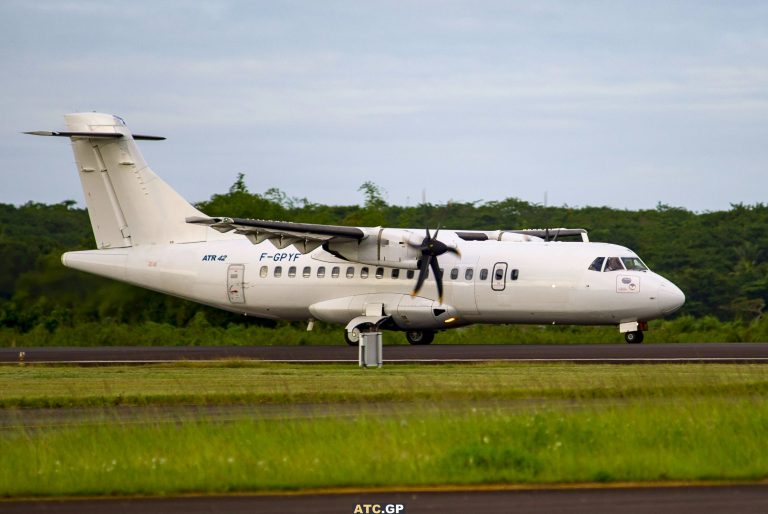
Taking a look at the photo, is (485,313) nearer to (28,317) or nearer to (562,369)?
(562,369)

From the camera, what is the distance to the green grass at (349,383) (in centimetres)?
1922

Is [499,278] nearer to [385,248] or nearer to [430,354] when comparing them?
[385,248]

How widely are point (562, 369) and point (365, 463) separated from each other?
1250cm

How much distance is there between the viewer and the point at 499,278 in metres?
33.8

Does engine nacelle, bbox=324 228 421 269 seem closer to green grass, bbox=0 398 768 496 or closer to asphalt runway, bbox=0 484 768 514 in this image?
green grass, bbox=0 398 768 496

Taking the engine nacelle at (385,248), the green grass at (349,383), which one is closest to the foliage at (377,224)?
the engine nacelle at (385,248)

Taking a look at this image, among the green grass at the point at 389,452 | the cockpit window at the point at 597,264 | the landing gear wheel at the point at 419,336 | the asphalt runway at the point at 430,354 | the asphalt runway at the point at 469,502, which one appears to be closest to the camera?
the asphalt runway at the point at 469,502

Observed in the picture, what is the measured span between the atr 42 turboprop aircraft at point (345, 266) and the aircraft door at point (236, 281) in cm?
4

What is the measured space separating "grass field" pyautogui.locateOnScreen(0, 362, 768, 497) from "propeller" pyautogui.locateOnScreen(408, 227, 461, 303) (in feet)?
43.8

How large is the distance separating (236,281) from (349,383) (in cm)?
1570

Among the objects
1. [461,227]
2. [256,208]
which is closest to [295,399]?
[256,208]

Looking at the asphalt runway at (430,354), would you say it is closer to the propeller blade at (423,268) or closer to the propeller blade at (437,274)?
the propeller blade at (437,274)

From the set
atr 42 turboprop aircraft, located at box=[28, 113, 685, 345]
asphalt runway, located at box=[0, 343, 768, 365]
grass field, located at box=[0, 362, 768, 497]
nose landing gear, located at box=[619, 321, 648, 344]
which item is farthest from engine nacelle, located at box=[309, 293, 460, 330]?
grass field, located at box=[0, 362, 768, 497]

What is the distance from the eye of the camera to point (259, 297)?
3691 centimetres
